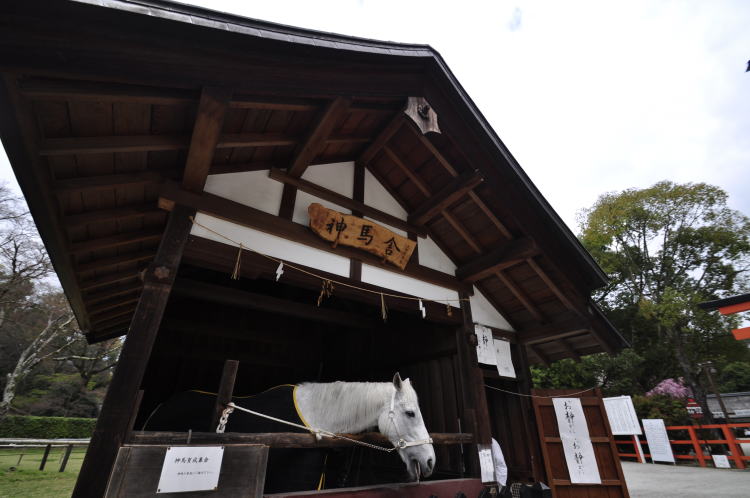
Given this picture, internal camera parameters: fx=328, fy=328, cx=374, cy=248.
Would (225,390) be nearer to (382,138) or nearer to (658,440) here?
(382,138)

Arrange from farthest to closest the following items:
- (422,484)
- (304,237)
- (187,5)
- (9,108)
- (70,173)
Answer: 1. (304,237)
2. (422,484)
3. (70,173)
4. (187,5)
5. (9,108)

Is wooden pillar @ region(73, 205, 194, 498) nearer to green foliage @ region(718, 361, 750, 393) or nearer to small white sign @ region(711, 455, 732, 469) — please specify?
small white sign @ region(711, 455, 732, 469)

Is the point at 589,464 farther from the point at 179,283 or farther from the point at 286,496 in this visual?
the point at 179,283

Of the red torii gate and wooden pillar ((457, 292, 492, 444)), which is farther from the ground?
the red torii gate

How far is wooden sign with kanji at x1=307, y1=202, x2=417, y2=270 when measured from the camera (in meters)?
4.63

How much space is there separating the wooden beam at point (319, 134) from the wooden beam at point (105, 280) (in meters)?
3.30

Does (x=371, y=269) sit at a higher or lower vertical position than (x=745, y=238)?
lower

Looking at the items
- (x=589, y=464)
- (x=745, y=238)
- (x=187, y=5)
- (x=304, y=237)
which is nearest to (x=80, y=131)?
(x=187, y=5)

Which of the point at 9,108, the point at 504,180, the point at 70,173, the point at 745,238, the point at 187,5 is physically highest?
the point at 745,238

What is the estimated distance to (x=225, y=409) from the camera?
2.93 meters

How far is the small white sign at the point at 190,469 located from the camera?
2395mm

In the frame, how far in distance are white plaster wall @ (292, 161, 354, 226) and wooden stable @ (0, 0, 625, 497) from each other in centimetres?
3

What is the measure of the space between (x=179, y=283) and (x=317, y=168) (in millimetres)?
3132

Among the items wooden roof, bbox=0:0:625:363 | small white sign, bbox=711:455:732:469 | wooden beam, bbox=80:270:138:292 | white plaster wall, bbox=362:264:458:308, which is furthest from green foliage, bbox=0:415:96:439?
small white sign, bbox=711:455:732:469
